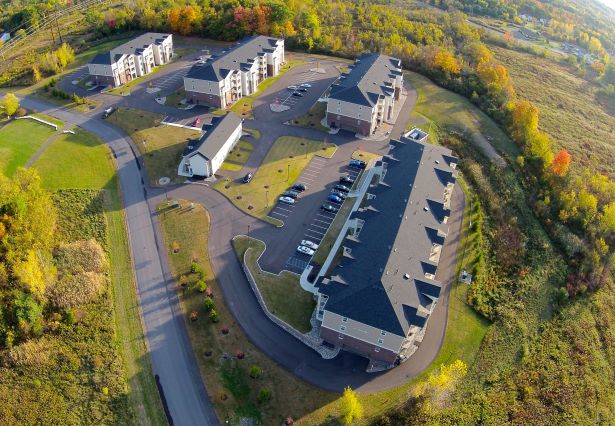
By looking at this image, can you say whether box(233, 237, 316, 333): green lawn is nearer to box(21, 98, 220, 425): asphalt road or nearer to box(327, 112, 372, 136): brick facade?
box(21, 98, 220, 425): asphalt road

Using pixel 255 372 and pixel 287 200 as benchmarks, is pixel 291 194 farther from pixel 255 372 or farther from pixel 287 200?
pixel 255 372

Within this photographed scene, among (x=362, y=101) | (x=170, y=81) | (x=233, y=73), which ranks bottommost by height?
(x=170, y=81)

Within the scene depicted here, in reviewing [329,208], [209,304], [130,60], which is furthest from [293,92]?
[209,304]

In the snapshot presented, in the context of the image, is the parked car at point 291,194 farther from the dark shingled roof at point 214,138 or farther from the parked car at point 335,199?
the dark shingled roof at point 214,138

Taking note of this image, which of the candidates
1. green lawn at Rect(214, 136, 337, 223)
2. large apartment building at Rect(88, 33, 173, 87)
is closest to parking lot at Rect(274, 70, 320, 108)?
green lawn at Rect(214, 136, 337, 223)

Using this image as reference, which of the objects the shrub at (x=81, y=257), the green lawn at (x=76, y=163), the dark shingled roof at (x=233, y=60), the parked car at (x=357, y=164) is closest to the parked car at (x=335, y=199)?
the parked car at (x=357, y=164)
